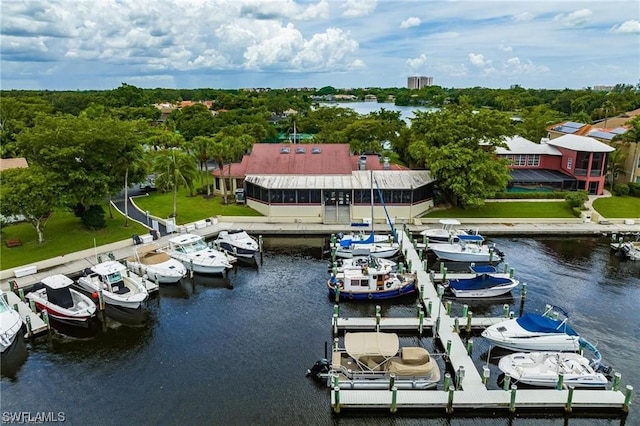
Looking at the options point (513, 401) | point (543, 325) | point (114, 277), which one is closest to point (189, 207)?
point (114, 277)

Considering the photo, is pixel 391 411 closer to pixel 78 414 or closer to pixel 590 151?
pixel 78 414

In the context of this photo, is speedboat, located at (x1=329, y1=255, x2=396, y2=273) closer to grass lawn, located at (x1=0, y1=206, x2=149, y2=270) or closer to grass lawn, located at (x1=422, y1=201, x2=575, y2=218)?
grass lawn, located at (x1=422, y1=201, x2=575, y2=218)

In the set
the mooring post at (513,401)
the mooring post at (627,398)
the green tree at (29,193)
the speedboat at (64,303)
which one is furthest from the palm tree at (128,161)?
the mooring post at (627,398)

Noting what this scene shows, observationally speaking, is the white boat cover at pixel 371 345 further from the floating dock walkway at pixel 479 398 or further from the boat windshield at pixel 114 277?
A: the boat windshield at pixel 114 277

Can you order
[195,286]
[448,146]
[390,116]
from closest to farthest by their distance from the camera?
[195,286] < [448,146] < [390,116]

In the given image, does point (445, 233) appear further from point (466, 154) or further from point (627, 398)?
point (627, 398)

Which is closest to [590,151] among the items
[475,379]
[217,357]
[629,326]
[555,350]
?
[629,326]
